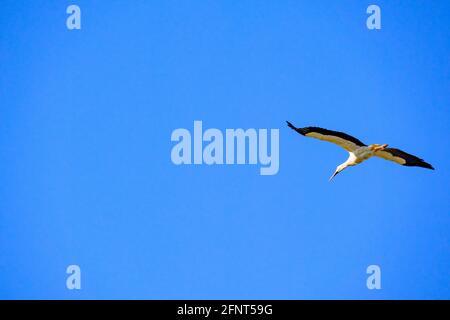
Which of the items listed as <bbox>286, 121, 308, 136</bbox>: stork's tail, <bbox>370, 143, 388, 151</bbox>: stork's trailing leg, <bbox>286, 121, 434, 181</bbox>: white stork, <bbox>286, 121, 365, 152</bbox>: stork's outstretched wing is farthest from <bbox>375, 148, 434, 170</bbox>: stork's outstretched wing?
<bbox>286, 121, 308, 136</bbox>: stork's tail

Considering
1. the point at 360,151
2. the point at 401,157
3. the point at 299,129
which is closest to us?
the point at 299,129

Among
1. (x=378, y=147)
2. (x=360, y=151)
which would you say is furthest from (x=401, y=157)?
(x=360, y=151)

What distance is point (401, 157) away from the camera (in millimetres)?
20688

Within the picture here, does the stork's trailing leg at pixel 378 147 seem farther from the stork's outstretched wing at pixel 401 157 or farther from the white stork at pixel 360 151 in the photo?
the stork's outstretched wing at pixel 401 157

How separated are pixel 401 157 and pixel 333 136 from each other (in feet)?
6.99

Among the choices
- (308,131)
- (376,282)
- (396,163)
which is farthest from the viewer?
(376,282)

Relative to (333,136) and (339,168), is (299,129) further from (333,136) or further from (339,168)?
(339,168)

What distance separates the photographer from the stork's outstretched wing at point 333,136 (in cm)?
1869

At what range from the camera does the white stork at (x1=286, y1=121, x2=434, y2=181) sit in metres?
19.2
